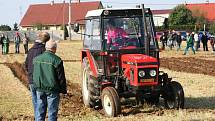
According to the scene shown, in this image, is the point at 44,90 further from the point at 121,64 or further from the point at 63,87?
the point at 121,64

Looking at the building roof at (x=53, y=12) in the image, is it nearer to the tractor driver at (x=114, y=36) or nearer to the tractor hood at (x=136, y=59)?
the tractor driver at (x=114, y=36)

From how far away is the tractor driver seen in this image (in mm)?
10898

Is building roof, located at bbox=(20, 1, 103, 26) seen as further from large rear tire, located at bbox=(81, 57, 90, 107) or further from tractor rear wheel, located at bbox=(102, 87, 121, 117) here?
tractor rear wheel, located at bbox=(102, 87, 121, 117)

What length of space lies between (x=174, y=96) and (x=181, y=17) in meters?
63.5

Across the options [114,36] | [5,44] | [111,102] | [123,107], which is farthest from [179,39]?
[111,102]

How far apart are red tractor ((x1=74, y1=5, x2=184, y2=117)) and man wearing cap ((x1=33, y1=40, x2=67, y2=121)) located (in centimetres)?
226

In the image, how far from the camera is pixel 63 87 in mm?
7852

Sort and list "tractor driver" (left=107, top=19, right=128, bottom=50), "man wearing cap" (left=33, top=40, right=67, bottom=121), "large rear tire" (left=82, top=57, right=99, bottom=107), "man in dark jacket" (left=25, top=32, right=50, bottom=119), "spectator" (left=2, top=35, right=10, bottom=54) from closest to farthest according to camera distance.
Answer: "man wearing cap" (left=33, top=40, right=67, bottom=121) < "man in dark jacket" (left=25, top=32, right=50, bottom=119) < "tractor driver" (left=107, top=19, right=128, bottom=50) < "large rear tire" (left=82, top=57, right=99, bottom=107) < "spectator" (left=2, top=35, right=10, bottom=54)

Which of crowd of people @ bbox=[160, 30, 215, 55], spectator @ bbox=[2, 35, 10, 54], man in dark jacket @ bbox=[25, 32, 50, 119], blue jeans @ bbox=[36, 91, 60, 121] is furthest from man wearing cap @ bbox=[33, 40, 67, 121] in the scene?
crowd of people @ bbox=[160, 30, 215, 55]

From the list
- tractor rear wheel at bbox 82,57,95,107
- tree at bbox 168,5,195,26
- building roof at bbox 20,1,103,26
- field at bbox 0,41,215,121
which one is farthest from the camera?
building roof at bbox 20,1,103,26

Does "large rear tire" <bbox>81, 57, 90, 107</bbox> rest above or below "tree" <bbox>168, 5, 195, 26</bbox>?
below

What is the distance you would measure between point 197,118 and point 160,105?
2273 mm

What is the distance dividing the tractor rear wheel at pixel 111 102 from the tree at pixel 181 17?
6300 centimetres

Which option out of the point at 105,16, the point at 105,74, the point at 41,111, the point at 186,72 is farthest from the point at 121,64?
the point at 186,72
